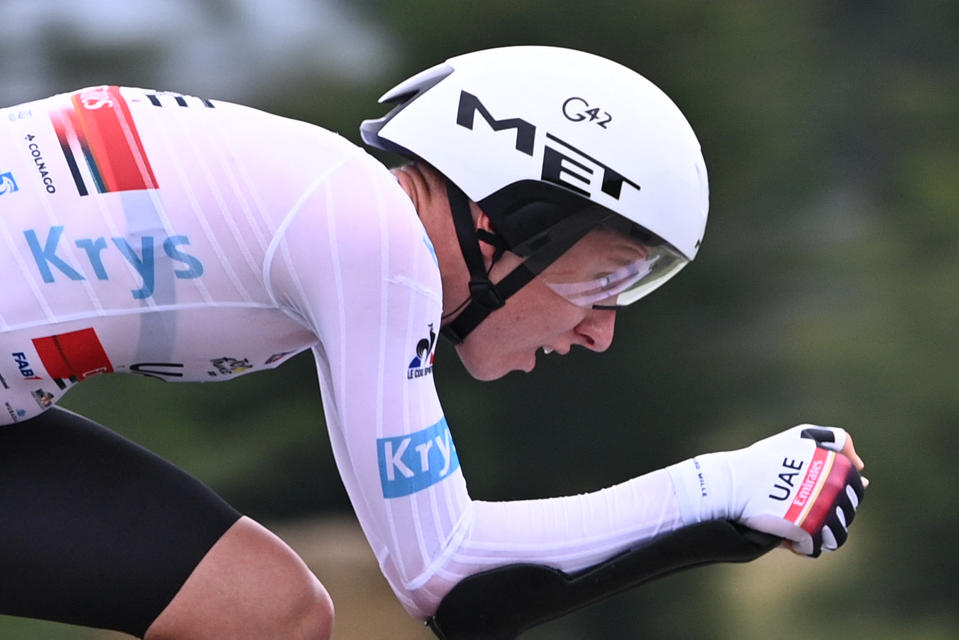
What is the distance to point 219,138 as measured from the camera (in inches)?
73.7

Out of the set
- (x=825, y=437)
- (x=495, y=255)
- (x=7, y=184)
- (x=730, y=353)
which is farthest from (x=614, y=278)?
(x=730, y=353)

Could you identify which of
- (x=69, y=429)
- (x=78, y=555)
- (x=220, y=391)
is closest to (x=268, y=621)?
(x=78, y=555)

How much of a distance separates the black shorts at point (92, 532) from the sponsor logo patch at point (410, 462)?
0.90 ft

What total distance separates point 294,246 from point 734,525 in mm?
740

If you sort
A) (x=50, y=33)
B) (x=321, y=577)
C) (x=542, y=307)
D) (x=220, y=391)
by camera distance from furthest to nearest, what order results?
(x=50, y=33)
(x=220, y=391)
(x=321, y=577)
(x=542, y=307)

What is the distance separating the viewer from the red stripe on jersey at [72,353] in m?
1.85

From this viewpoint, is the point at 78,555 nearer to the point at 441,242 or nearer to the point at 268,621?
the point at 268,621

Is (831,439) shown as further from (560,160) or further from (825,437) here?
(560,160)

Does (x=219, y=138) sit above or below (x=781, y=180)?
above

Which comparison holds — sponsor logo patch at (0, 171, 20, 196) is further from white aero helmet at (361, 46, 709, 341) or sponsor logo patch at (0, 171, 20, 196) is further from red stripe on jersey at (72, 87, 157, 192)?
white aero helmet at (361, 46, 709, 341)

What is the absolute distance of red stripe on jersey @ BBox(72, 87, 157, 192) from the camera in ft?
5.99

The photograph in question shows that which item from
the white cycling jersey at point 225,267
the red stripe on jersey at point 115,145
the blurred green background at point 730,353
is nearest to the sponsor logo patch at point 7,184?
the white cycling jersey at point 225,267

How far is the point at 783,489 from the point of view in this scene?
78.1 inches

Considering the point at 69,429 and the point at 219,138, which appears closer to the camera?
the point at 219,138
